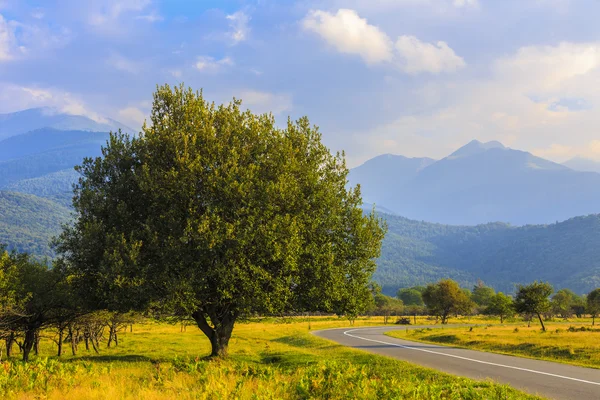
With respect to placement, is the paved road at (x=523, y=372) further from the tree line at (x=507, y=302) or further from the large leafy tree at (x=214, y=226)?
the tree line at (x=507, y=302)

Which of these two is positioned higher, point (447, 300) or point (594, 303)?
point (594, 303)

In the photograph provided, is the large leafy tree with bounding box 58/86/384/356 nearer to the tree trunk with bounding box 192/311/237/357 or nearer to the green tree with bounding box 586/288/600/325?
the tree trunk with bounding box 192/311/237/357

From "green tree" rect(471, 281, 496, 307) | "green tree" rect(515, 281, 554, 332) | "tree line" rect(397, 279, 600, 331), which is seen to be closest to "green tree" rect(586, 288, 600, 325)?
"tree line" rect(397, 279, 600, 331)

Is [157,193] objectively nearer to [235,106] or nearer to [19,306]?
[235,106]

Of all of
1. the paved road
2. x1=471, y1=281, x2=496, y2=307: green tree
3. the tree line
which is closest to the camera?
the paved road

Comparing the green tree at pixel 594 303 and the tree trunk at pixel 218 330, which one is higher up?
the tree trunk at pixel 218 330

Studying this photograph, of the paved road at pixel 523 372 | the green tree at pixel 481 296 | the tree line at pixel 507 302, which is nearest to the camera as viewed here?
the paved road at pixel 523 372

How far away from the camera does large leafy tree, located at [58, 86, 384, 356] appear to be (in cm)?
2100

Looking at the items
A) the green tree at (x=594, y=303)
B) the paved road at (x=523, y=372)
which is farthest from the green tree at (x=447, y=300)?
the paved road at (x=523, y=372)

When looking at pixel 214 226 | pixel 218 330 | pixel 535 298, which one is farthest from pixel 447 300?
pixel 214 226

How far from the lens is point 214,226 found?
21.0m

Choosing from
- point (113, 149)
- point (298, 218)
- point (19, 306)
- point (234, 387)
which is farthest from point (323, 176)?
point (19, 306)

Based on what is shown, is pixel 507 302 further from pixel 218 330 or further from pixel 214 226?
pixel 214 226

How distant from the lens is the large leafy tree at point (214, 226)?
21.0 metres
